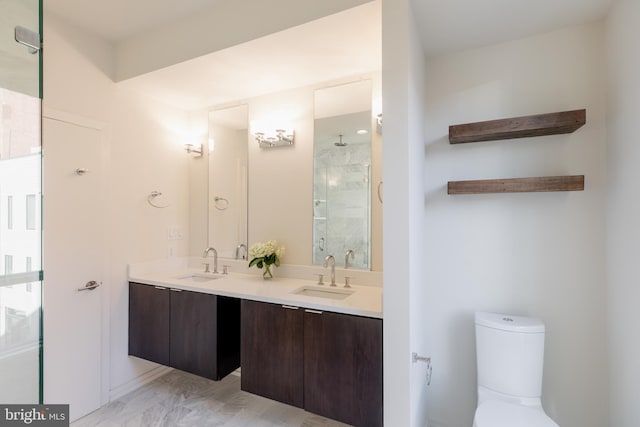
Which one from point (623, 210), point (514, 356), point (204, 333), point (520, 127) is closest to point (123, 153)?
point (204, 333)

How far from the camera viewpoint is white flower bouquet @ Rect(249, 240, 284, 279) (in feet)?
8.19

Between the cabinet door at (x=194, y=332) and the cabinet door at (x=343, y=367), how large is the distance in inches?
30.9

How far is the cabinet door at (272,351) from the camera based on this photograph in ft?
6.09

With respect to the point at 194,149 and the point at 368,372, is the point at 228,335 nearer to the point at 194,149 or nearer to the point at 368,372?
the point at 368,372

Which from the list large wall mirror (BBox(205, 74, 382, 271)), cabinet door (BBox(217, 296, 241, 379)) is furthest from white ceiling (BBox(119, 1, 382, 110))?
cabinet door (BBox(217, 296, 241, 379))

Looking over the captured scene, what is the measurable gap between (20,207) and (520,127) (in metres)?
2.49

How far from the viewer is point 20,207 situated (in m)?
1.22

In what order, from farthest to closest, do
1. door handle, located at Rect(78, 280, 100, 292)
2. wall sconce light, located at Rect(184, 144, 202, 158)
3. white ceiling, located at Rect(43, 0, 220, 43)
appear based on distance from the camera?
wall sconce light, located at Rect(184, 144, 202, 158), door handle, located at Rect(78, 280, 100, 292), white ceiling, located at Rect(43, 0, 220, 43)

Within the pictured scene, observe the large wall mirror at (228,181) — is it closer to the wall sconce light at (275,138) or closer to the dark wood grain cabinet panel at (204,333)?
the wall sconce light at (275,138)

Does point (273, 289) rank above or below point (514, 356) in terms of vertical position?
above

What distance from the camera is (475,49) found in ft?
6.57

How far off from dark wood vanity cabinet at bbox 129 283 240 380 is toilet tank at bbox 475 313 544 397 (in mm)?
1750

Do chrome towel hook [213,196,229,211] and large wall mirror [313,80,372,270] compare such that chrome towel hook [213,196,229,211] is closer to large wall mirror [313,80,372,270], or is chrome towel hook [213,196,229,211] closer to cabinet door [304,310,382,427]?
large wall mirror [313,80,372,270]

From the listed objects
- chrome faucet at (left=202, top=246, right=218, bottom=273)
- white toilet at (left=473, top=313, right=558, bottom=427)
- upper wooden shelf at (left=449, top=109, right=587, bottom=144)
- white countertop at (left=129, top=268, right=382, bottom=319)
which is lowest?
white toilet at (left=473, top=313, right=558, bottom=427)
